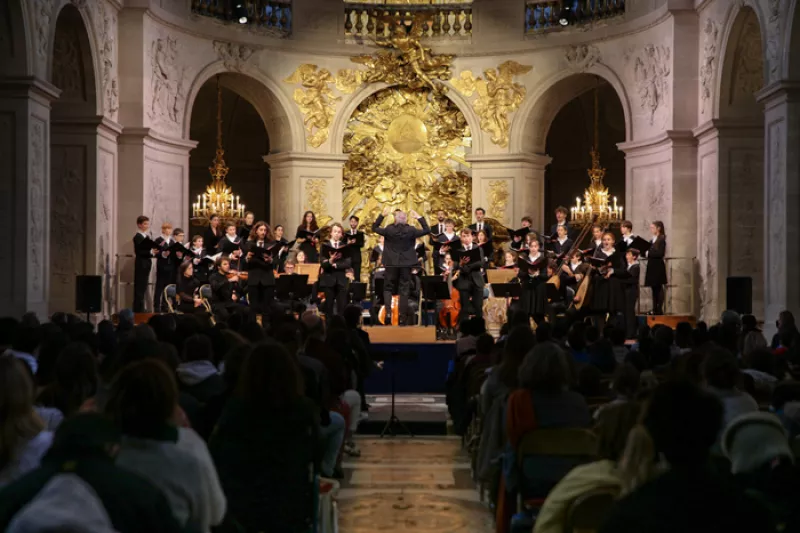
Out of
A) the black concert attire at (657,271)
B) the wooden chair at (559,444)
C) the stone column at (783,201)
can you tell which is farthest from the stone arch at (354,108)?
the wooden chair at (559,444)

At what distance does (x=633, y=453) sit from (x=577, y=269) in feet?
48.7

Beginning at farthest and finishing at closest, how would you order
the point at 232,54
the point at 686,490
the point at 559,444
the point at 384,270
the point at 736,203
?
the point at 232,54
the point at 736,203
the point at 384,270
the point at 559,444
the point at 686,490

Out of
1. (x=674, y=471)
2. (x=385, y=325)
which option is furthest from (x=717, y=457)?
(x=385, y=325)

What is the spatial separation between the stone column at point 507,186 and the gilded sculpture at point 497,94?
439 millimetres

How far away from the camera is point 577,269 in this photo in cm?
1825

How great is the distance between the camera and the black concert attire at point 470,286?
17750mm

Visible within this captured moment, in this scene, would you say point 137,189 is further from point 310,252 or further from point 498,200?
point 498,200

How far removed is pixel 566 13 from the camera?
78.0 feet

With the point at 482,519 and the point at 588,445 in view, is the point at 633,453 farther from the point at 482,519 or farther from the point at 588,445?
the point at 482,519

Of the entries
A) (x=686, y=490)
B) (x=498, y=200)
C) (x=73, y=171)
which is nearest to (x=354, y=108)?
(x=498, y=200)

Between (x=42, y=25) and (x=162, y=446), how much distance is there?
13.6 meters

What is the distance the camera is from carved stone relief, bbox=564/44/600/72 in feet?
77.0

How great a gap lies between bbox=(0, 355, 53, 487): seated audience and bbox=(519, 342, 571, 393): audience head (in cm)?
257

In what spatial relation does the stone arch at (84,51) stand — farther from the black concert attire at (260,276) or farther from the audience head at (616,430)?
the audience head at (616,430)
